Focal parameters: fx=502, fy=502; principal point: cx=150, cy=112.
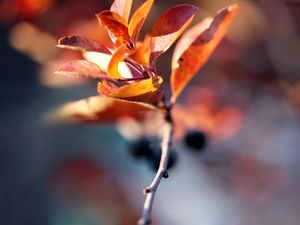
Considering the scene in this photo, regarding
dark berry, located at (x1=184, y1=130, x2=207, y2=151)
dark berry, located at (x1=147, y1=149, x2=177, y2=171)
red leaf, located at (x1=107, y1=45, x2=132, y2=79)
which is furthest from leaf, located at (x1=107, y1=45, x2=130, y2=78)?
dark berry, located at (x1=184, y1=130, x2=207, y2=151)

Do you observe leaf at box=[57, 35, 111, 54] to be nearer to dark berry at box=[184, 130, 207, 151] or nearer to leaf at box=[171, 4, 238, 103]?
leaf at box=[171, 4, 238, 103]

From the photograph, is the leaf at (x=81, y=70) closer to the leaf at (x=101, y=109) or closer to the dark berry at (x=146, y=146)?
the leaf at (x=101, y=109)

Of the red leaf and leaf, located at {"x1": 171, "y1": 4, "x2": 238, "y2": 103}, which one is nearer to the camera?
the red leaf

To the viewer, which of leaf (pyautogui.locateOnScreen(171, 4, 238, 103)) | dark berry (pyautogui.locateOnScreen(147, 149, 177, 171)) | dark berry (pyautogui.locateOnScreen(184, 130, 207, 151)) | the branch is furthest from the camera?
dark berry (pyautogui.locateOnScreen(184, 130, 207, 151))

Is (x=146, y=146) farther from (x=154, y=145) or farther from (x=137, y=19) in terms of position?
(x=137, y=19)

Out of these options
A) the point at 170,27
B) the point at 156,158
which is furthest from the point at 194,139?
the point at 170,27

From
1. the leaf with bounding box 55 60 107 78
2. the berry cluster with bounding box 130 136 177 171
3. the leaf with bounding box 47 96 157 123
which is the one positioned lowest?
the berry cluster with bounding box 130 136 177 171

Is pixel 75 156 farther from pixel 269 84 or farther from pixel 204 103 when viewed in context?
pixel 269 84
